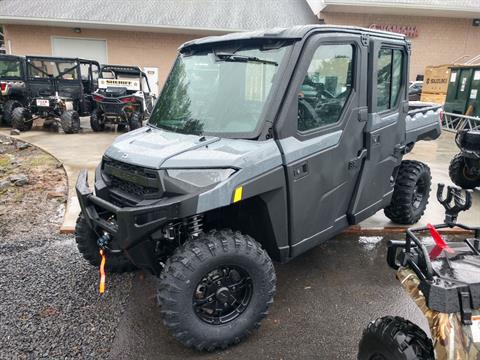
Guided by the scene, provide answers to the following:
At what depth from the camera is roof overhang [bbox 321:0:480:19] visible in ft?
56.2

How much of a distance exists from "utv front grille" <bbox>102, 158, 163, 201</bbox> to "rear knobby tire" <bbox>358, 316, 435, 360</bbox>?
146cm

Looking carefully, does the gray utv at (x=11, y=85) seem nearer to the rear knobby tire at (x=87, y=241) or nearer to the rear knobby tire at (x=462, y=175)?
the rear knobby tire at (x=87, y=241)

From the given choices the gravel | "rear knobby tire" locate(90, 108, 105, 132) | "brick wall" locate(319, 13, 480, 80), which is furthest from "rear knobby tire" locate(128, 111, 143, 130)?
"brick wall" locate(319, 13, 480, 80)

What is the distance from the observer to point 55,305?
3178 millimetres

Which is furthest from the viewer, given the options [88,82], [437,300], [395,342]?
[88,82]

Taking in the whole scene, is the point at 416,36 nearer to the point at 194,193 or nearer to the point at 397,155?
the point at 397,155

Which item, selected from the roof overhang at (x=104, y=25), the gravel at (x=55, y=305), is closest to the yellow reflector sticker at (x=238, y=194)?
the gravel at (x=55, y=305)

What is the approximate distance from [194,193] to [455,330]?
58.8 inches

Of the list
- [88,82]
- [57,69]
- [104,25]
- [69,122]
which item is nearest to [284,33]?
[69,122]

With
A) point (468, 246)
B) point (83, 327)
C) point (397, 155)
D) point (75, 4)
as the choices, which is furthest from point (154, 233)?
point (75, 4)

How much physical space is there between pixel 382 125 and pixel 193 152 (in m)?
1.89

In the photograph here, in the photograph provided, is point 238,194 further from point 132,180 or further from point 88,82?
point 88,82

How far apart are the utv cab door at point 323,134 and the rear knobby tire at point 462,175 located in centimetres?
306

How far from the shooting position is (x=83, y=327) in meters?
2.93
